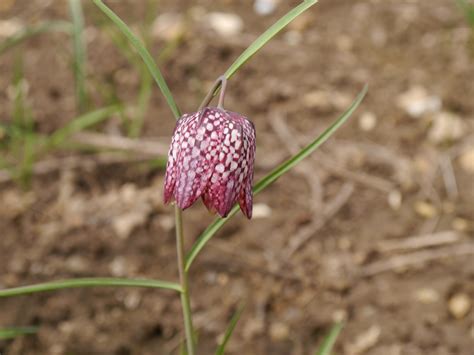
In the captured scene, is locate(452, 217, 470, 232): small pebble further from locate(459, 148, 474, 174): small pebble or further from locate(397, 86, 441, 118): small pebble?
locate(397, 86, 441, 118): small pebble

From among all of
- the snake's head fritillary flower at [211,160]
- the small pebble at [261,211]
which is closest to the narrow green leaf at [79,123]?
the small pebble at [261,211]

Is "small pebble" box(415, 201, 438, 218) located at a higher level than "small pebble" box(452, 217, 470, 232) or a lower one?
higher

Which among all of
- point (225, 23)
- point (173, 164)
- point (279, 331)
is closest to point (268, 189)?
point (279, 331)

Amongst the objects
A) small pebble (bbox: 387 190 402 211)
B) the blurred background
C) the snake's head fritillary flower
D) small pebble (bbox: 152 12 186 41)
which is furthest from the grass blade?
small pebble (bbox: 152 12 186 41)

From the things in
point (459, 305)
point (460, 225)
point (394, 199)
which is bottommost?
point (459, 305)

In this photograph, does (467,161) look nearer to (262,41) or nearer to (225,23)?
(225,23)

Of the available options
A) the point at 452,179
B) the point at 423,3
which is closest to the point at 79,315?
the point at 452,179

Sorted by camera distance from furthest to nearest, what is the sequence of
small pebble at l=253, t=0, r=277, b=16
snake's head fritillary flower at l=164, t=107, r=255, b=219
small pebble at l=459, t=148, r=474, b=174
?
small pebble at l=253, t=0, r=277, b=16 < small pebble at l=459, t=148, r=474, b=174 < snake's head fritillary flower at l=164, t=107, r=255, b=219
